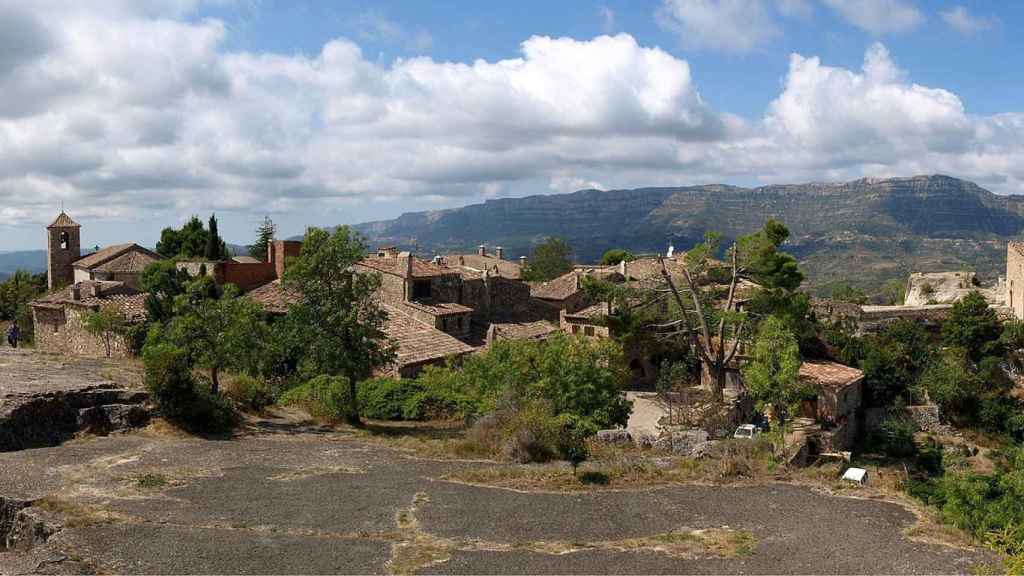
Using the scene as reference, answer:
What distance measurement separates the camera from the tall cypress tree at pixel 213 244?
52.9m

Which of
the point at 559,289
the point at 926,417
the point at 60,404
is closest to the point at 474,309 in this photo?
the point at 559,289

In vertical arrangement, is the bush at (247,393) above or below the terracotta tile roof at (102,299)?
below

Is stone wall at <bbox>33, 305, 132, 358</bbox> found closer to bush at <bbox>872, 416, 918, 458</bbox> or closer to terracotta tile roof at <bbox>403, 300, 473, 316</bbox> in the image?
terracotta tile roof at <bbox>403, 300, 473, 316</bbox>

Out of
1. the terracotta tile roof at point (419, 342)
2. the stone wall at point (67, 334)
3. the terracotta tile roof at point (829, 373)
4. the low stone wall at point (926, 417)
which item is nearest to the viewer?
the terracotta tile roof at point (829, 373)

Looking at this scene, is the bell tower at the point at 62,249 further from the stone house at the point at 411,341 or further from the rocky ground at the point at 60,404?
the rocky ground at the point at 60,404

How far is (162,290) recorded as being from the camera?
3203 cm

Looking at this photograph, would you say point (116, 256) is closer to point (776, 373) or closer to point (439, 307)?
point (439, 307)

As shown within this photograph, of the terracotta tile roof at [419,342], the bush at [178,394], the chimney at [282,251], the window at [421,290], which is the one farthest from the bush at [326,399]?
the chimney at [282,251]

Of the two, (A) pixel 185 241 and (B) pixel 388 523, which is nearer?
(B) pixel 388 523

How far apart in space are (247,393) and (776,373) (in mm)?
14532

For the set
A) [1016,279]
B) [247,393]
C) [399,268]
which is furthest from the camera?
[1016,279]

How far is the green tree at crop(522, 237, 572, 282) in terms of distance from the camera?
232ft

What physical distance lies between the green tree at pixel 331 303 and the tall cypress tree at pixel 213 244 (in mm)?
34587

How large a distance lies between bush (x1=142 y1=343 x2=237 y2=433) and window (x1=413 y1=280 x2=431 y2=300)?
1989 centimetres
